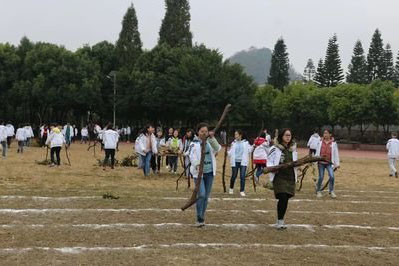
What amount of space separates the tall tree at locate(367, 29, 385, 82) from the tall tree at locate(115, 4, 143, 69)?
3465 cm

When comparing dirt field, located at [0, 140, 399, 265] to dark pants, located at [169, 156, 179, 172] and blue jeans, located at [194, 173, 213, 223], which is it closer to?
blue jeans, located at [194, 173, 213, 223]

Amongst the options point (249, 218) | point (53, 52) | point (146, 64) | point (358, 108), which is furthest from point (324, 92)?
point (249, 218)

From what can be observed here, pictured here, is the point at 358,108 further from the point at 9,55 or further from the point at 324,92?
the point at 9,55

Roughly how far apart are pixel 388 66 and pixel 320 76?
10479mm

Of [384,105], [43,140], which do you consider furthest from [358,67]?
[43,140]

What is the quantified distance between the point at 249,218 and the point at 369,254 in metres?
3.09

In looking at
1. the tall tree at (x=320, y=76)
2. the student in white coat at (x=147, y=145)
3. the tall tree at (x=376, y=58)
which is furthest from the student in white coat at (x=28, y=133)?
the tall tree at (x=376, y=58)

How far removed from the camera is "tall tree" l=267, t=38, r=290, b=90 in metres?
85.2

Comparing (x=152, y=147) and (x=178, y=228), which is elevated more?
(x=152, y=147)

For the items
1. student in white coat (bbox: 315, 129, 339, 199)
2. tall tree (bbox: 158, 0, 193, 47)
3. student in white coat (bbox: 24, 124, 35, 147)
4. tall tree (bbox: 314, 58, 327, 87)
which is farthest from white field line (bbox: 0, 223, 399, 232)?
tall tree (bbox: 314, 58, 327, 87)

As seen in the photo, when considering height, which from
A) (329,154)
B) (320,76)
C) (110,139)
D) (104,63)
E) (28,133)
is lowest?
(329,154)

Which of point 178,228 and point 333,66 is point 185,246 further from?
point 333,66

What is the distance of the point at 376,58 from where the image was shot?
80.8 m

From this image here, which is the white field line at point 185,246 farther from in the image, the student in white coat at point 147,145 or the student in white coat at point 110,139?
the student in white coat at point 110,139
